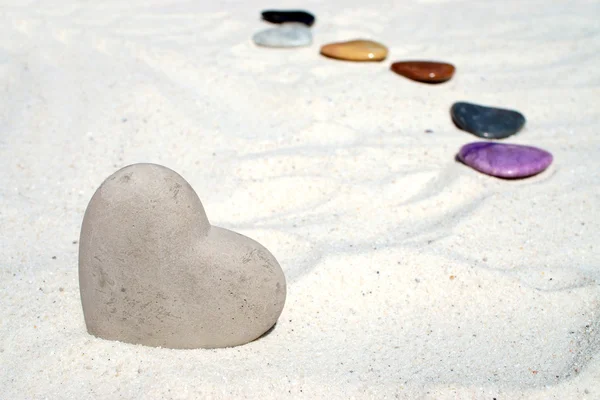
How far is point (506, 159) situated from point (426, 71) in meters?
0.87

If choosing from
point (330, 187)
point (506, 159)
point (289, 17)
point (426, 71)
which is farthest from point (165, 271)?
point (289, 17)

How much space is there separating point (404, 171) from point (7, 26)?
2403mm

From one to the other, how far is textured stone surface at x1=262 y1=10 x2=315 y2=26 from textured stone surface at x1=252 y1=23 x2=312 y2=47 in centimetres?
23

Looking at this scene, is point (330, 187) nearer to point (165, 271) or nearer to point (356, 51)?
point (165, 271)

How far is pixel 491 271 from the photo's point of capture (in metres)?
2.04

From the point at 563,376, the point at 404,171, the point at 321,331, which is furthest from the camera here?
the point at 404,171

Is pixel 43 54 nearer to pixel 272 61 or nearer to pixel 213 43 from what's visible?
pixel 213 43

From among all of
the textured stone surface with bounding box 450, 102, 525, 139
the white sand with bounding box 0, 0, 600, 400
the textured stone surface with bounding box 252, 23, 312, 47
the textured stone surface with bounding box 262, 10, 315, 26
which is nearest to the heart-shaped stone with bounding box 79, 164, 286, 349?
the white sand with bounding box 0, 0, 600, 400

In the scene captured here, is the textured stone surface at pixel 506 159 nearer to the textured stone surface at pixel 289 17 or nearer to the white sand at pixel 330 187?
the white sand at pixel 330 187

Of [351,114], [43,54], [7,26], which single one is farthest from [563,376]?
[7,26]

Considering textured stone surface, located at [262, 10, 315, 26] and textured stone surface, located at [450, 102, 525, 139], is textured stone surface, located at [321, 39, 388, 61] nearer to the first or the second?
textured stone surface, located at [262, 10, 315, 26]

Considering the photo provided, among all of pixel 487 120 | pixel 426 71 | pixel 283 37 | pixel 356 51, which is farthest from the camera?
pixel 283 37

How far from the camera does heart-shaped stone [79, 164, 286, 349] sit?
1621 millimetres

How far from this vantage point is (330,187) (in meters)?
2.55
